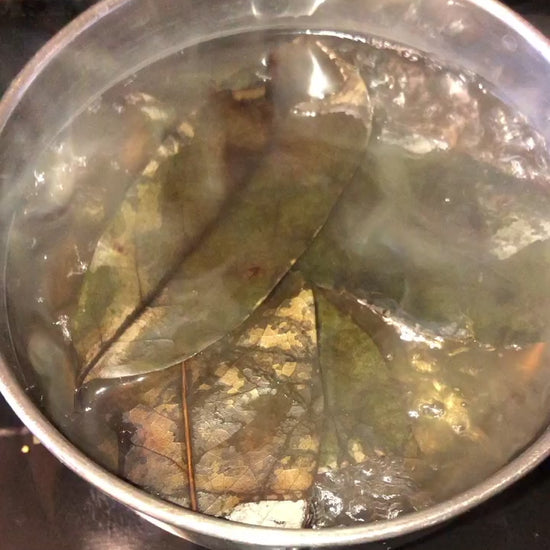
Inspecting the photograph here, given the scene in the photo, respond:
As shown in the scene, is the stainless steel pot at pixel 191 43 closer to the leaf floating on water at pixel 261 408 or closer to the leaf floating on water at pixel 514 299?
the leaf floating on water at pixel 261 408

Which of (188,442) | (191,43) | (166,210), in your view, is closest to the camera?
(188,442)

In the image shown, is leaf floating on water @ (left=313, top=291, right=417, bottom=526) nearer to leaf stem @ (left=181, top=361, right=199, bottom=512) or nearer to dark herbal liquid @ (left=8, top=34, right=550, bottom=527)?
dark herbal liquid @ (left=8, top=34, right=550, bottom=527)

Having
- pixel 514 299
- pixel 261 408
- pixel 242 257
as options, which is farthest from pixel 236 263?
pixel 514 299

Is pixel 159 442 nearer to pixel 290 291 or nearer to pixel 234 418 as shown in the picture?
pixel 234 418

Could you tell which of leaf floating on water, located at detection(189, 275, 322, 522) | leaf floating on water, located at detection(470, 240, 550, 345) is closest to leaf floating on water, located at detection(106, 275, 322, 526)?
leaf floating on water, located at detection(189, 275, 322, 522)

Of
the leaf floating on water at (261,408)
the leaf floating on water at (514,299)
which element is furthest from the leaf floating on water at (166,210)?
the leaf floating on water at (514,299)
